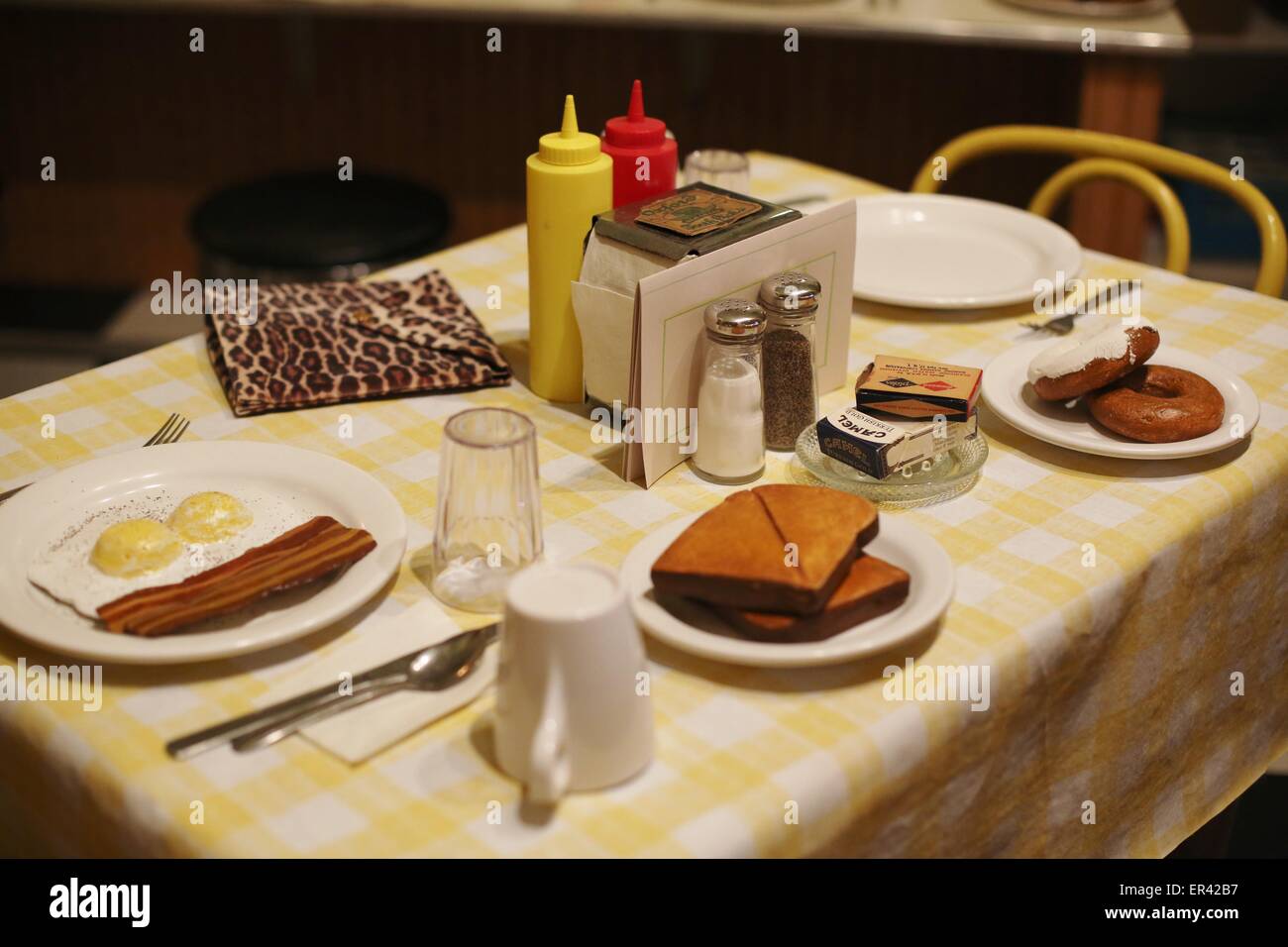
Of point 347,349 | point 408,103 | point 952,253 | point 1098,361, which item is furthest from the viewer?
point 408,103

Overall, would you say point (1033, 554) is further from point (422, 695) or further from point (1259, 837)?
point (1259, 837)

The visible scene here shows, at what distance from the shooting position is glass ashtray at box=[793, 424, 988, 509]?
113 cm

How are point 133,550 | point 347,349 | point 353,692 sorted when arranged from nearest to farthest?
1. point 353,692
2. point 133,550
3. point 347,349

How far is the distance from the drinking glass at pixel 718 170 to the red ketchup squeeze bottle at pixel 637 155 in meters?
0.36

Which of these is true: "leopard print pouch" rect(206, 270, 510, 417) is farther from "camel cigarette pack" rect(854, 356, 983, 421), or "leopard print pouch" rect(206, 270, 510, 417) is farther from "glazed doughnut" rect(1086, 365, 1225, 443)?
"glazed doughnut" rect(1086, 365, 1225, 443)

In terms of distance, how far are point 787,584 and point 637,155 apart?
1.80 feet

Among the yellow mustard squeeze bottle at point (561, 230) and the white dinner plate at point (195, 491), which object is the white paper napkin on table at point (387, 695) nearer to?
the white dinner plate at point (195, 491)

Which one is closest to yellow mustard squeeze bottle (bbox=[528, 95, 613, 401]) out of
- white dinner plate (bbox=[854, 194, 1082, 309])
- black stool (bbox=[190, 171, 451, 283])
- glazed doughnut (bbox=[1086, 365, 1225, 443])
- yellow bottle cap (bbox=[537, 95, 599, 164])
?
yellow bottle cap (bbox=[537, 95, 599, 164])

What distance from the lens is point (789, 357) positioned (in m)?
1.20

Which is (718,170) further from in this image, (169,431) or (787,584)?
(787,584)

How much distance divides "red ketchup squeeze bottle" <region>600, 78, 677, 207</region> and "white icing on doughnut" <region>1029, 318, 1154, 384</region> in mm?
386

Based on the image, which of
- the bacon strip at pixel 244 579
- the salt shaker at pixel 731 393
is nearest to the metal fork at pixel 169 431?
the bacon strip at pixel 244 579

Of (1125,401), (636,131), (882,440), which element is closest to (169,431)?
(636,131)

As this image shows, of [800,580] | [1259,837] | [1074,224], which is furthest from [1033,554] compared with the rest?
[1074,224]
